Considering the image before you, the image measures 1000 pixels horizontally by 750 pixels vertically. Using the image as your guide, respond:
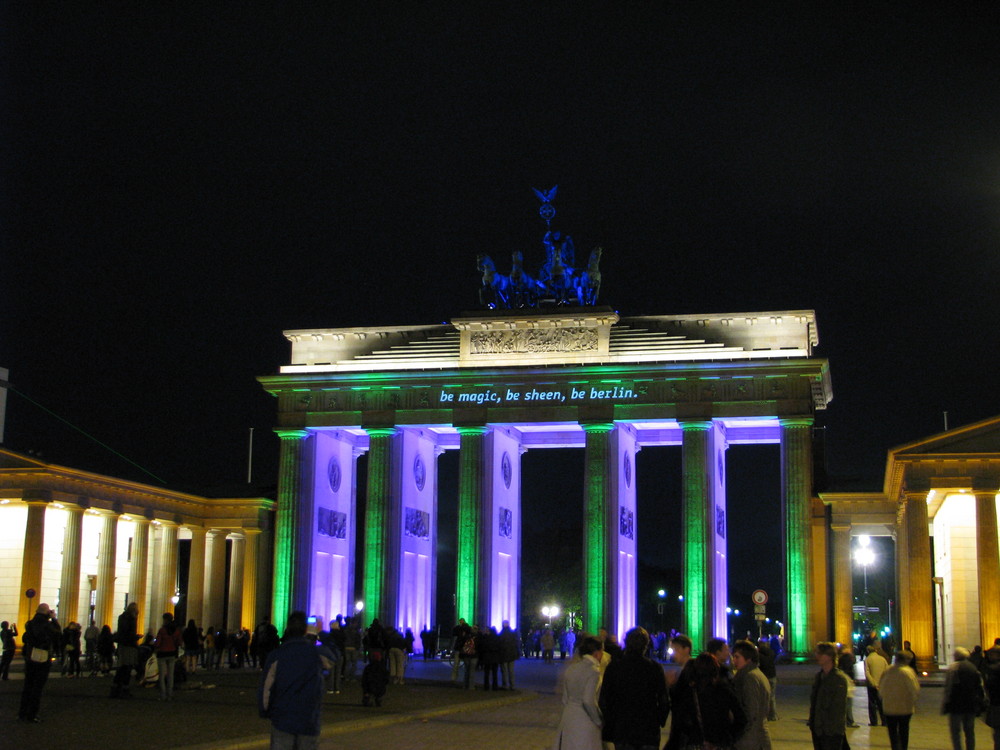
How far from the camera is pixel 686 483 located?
2207 inches

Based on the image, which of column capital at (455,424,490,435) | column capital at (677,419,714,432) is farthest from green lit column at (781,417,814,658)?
column capital at (455,424,490,435)

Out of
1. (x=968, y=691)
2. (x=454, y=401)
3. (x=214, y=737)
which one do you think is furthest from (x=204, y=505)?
(x=968, y=691)

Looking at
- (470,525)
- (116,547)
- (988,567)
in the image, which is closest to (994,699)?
(988,567)

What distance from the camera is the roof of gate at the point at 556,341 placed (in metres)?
56.5

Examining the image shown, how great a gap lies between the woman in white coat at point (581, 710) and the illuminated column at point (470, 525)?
4380 centimetres

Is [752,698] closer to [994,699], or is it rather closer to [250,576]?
[994,699]

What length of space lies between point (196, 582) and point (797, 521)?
29854mm

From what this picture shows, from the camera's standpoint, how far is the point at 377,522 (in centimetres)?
5894

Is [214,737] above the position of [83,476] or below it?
below

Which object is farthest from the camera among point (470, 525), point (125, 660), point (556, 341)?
point (556, 341)

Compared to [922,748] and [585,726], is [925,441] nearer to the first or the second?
[922,748]

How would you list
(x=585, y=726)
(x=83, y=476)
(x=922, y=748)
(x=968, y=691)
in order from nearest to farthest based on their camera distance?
(x=585, y=726)
(x=968, y=691)
(x=922, y=748)
(x=83, y=476)

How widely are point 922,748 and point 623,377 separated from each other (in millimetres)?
36288

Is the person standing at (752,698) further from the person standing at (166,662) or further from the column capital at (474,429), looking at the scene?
the column capital at (474,429)
